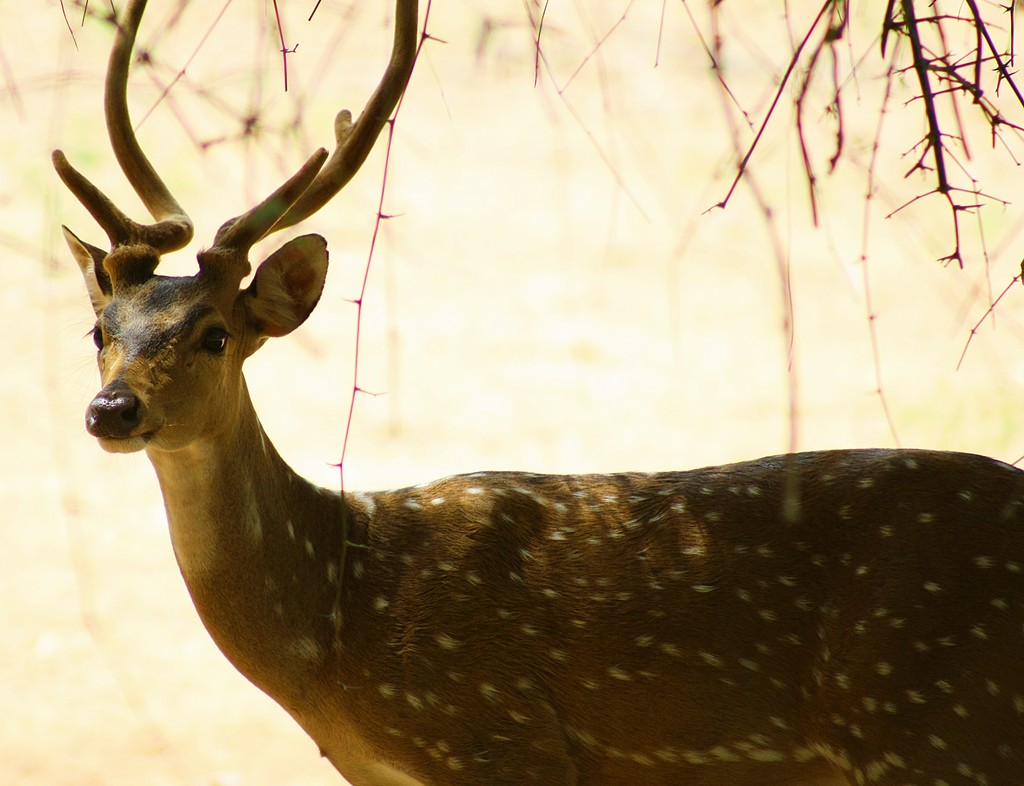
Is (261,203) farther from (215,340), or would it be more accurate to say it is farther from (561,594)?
(561,594)

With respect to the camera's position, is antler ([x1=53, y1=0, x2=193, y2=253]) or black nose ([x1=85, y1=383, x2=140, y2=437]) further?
antler ([x1=53, y1=0, x2=193, y2=253])

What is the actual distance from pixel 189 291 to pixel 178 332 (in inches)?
5.9

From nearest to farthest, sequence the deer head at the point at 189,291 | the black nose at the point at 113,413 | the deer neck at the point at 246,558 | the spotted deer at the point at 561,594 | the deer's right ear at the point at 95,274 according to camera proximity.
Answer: the black nose at the point at 113,413
the deer head at the point at 189,291
the spotted deer at the point at 561,594
the deer neck at the point at 246,558
the deer's right ear at the point at 95,274

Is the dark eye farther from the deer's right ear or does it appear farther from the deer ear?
the deer's right ear

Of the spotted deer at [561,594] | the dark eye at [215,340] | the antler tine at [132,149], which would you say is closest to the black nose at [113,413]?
the spotted deer at [561,594]

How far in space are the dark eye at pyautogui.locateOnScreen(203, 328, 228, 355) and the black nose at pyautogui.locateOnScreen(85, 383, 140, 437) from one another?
0.95ft

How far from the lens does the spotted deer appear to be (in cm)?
334

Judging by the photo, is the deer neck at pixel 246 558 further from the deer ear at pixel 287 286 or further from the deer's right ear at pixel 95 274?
the deer's right ear at pixel 95 274

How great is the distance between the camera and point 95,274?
3.63 m

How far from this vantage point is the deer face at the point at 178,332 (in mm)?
3205

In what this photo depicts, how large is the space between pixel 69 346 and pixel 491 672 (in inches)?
289

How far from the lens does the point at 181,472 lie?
3.46 m

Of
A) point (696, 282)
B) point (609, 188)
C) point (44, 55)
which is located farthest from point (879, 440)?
point (44, 55)

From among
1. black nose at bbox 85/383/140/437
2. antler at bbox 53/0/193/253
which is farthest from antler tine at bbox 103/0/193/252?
black nose at bbox 85/383/140/437
